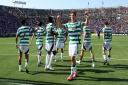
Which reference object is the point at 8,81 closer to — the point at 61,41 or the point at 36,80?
the point at 36,80

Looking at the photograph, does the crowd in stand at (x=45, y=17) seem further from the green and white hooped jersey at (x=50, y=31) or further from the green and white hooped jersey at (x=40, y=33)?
the green and white hooped jersey at (x=50, y=31)

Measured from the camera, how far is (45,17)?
106m

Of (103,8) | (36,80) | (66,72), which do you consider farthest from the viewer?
(103,8)

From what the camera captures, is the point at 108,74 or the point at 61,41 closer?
the point at 108,74

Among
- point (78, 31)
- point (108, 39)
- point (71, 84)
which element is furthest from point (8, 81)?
point (108, 39)

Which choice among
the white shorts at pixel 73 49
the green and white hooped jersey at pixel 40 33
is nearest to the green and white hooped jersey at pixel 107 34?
the green and white hooped jersey at pixel 40 33

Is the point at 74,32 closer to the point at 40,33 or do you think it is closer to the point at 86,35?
the point at 86,35

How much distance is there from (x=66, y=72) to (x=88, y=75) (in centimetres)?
143

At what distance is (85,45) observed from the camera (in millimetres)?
18750

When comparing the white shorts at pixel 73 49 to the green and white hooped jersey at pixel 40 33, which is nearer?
the white shorts at pixel 73 49

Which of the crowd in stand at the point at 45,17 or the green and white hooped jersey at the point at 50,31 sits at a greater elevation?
the crowd in stand at the point at 45,17

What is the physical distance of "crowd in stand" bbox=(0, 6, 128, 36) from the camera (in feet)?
290

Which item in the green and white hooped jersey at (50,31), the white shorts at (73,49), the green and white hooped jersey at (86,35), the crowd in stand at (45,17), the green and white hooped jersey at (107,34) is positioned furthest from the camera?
the crowd in stand at (45,17)

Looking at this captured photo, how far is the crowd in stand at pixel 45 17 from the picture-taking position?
88463mm
